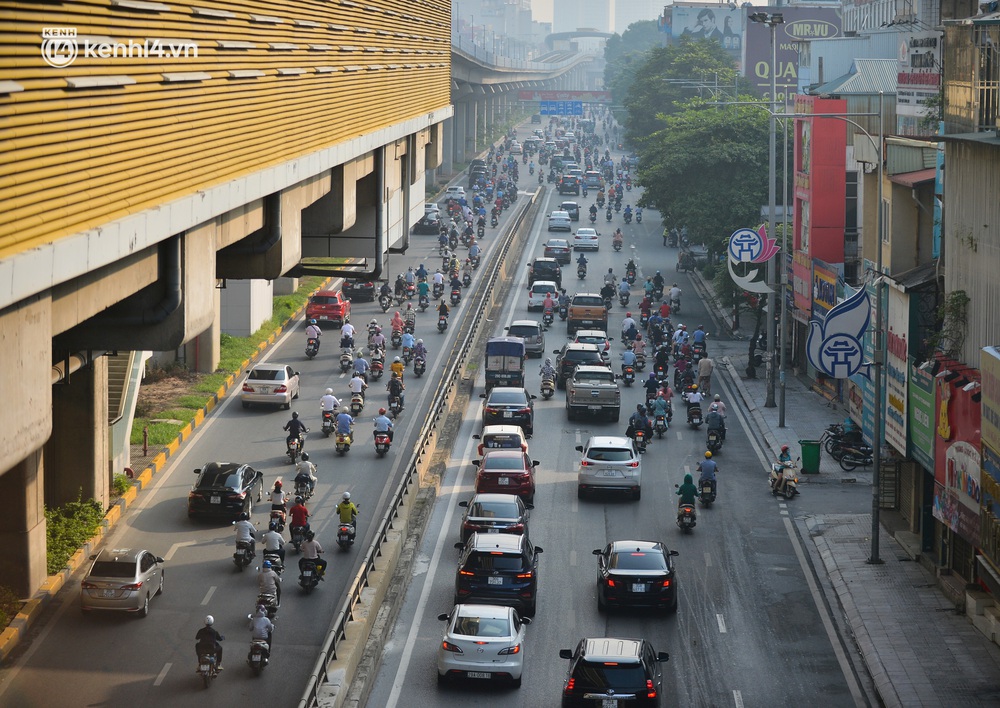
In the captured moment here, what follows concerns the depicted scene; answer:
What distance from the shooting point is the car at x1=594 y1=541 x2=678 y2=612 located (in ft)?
85.3

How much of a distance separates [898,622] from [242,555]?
39.6ft

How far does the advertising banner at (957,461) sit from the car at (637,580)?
4.98 meters

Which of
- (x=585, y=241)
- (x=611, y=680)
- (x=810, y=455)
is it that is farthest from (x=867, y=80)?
(x=611, y=680)

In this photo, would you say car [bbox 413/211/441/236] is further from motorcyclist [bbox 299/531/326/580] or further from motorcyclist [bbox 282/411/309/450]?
motorcyclist [bbox 299/531/326/580]

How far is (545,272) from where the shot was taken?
69.2m

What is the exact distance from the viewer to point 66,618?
2570 centimetres

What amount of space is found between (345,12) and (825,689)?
12365 mm

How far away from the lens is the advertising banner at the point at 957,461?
2472 centimetres

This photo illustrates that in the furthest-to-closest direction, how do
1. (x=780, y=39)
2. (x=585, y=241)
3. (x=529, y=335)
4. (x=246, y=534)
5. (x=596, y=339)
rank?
(x=780, y=39), (x=585, y=241), (x=529, y=335), (x=596, y=339), (x=246, y=534)

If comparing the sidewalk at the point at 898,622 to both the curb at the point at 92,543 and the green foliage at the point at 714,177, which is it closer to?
the curb at the point at 92,543

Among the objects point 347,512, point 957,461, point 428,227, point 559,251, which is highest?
point 428,227

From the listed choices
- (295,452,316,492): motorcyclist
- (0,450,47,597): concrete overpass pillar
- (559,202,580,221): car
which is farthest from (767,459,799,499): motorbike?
(559,202,580,221): car

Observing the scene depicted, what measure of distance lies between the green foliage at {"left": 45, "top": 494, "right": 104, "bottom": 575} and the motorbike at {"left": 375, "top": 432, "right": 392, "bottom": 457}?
Result: 8725 mm

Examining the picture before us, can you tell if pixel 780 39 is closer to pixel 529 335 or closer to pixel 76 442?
pixel 529 335
